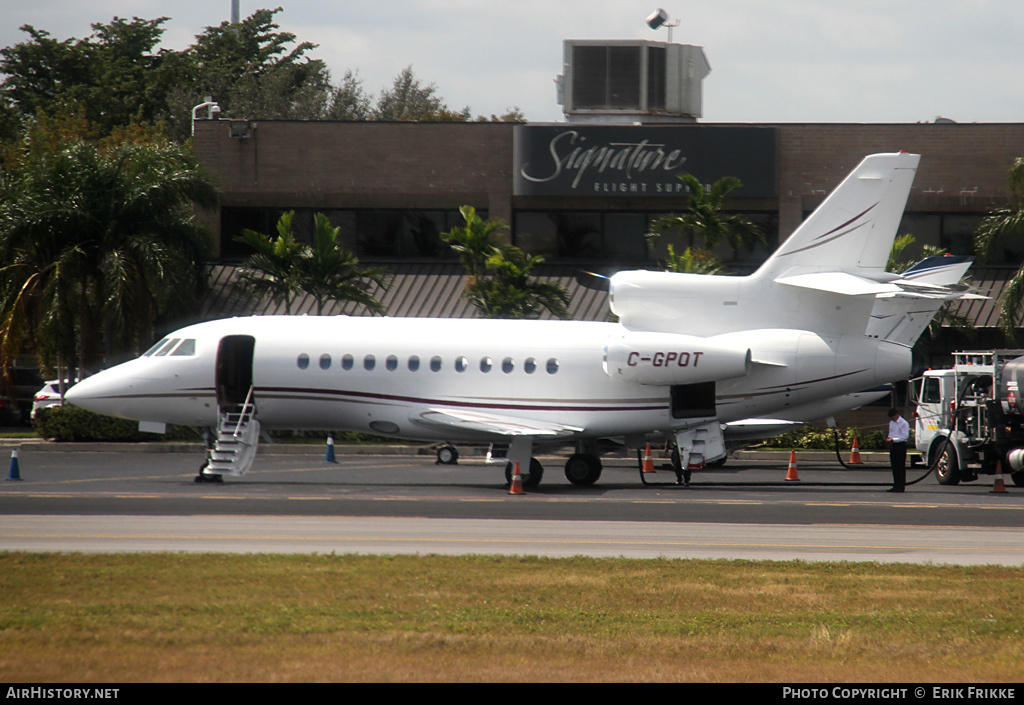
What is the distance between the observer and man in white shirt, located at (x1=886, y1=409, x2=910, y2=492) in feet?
72.7

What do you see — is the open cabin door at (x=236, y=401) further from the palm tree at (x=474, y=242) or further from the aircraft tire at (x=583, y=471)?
the palm tree at (x=474, y=242)

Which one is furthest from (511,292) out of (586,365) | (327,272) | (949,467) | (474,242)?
(949,467)

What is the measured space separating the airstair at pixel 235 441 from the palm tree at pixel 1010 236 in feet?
73.9

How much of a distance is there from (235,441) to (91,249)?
1445 centimetres

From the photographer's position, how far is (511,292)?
114ft

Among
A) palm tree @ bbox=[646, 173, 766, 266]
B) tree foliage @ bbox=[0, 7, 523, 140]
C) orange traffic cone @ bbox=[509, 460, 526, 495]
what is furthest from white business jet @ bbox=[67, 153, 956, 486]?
tree foliage @ bbox=[0, 7, 523, 140]

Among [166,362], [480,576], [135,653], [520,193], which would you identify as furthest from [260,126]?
[135,653]

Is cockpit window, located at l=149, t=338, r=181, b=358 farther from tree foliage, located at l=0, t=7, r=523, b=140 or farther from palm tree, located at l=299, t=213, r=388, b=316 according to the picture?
tree foliage, located at l=0, t=7, r=523, b=140

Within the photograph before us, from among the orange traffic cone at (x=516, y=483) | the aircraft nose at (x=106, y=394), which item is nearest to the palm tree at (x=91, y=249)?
the aircraft nose at (x=106, y=394)

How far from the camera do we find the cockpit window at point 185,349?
2462cm

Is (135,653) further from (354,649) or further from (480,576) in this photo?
(480,576)

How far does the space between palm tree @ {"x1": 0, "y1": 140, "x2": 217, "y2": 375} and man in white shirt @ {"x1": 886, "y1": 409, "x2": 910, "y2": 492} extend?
843 inches

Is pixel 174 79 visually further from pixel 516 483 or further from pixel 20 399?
pixel 516 483
